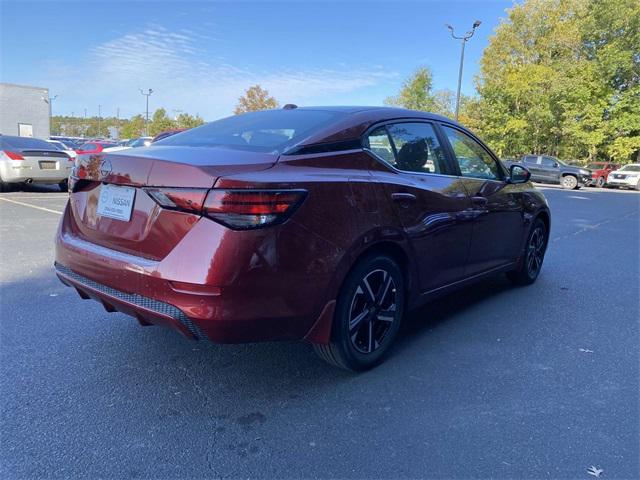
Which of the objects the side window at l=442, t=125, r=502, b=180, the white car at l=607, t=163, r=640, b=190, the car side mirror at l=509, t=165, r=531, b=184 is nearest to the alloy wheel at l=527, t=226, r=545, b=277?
the car side mirror at l=509, t=165, r=531, b=184

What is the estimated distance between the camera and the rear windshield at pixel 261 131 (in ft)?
9.09

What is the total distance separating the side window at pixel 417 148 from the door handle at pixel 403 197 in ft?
0.62

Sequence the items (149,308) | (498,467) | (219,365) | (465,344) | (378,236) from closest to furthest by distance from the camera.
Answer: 1. (498,467)
2. (149,308)
3. (378,236)
4. (219,365)
5. (465,344)

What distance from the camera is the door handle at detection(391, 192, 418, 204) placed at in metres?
3.00

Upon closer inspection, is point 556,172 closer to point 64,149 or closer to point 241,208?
point 64,149

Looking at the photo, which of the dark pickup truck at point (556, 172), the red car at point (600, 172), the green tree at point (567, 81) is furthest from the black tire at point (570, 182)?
the green tree at point (567, 81)

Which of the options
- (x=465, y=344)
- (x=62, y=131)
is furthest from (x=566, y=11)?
(x=62, y=131)

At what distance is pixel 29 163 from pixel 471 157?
11.0 meters

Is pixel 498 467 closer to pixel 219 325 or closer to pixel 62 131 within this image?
pixel 219 325

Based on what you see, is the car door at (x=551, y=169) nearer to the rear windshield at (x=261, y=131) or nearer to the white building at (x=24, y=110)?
the rear windshield at (x=261, y=131)

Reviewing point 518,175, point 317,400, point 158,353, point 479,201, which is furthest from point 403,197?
point 518,175

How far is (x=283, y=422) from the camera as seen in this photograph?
2475 millimetres

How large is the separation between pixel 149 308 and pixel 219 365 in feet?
2.73

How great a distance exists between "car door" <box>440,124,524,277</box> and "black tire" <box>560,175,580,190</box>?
23.0 m
